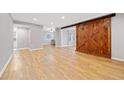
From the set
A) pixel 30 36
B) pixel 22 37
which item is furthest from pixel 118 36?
pixel 22 37

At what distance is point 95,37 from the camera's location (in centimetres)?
843

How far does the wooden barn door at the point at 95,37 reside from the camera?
736 cm

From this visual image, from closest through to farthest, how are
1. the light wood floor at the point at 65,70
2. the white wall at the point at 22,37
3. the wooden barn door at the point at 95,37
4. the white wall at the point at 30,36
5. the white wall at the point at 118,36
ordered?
1. the light wood floor at the point at 65,70
2. the white wall at the point at 118,36
3. the wooden barn door at the point at 95,37
4. the white wall at the point at 30,36
5. the white wall at the point at 22,37

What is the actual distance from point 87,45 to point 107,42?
2225 millimetres

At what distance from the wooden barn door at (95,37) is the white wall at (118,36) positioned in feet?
1.17

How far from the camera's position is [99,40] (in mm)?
8031

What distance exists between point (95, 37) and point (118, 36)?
1929mm

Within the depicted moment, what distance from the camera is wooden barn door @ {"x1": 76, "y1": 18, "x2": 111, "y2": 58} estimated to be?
7.36 metres

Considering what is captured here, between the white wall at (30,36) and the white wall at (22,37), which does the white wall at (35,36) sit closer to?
the white wall at (30,36)

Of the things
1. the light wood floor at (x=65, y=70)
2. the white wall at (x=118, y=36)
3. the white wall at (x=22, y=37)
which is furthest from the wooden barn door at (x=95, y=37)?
the white wall at (x=22, y=37)
